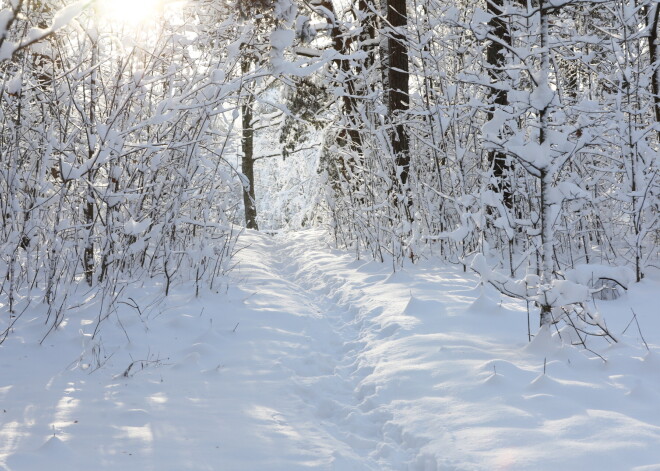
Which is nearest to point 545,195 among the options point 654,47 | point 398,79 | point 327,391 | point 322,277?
point 327,391

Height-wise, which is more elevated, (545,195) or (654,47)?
(654,47)

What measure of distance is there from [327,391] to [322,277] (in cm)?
409

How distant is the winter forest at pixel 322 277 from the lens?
8.73ft

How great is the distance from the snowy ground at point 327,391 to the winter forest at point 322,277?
18mm

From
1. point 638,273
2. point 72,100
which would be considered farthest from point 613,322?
point 72,100

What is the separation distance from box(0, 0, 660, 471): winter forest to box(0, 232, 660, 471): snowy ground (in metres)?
0.02

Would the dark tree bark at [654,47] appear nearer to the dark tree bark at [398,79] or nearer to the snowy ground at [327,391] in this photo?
the snowy ground at [327,391]

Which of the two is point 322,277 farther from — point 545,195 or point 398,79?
point 545,195

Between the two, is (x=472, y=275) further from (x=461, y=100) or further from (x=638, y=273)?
(x=461, y=100)

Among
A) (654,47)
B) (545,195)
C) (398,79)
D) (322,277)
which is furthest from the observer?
(398,79)

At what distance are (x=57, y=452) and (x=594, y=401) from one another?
257cm

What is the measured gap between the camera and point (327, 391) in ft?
11.5

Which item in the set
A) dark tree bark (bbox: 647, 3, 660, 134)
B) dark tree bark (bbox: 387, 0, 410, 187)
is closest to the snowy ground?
dark tree bark (bbox: 647, 3, 660, 134)

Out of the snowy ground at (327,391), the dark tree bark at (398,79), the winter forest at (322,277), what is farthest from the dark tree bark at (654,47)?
the dark tree bark at (398,79)
